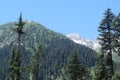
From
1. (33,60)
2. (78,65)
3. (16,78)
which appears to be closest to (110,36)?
(16,78)

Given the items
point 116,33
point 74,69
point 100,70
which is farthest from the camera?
point 74,69

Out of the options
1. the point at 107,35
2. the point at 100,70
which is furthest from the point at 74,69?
the point at 107,35

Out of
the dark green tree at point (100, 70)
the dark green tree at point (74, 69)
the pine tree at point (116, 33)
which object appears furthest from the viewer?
the dark green tree at point (74, 69)

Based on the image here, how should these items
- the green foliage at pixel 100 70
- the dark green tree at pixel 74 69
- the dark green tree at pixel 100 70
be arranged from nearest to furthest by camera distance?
the dark green tree at pixel 100 70 → the green foliage at pixel 100 70 → the dark green tree at pixel 74 69

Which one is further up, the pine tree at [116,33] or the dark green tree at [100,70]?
the pine tree at [116,33]

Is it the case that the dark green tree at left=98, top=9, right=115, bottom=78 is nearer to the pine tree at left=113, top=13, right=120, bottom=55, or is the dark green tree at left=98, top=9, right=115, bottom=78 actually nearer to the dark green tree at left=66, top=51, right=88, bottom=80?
the pine tree at left=113, top=13, right=120, bottom=55

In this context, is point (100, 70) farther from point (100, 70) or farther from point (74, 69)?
point (74, 69)

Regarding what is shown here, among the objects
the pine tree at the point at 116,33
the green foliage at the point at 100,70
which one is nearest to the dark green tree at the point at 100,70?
the green foliage at the point at 100,70

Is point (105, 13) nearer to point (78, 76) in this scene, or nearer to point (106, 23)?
point (106, 23)

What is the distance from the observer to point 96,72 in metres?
66.3

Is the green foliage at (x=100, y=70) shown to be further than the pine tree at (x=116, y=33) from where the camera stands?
Yes

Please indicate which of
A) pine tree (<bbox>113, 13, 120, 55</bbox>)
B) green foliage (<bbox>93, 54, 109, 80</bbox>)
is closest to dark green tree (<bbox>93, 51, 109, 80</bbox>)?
green foliage (<bbox>93, 54, 109, 80</bbox>)

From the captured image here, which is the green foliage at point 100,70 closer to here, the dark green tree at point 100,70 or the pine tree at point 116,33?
the dark green tree at point 100,70

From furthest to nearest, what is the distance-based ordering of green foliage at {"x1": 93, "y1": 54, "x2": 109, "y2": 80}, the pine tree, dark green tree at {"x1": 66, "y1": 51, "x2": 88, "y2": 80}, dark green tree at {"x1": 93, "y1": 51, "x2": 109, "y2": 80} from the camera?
dark green tree at {"x1": 66, "y1": 51, "x2": 88, "y2": 80} < green foliage at {"x1": 93, "y1": 54, "x2": 109, "y2": 80} < dark green tree at {"x1": 93, "y1": 51, "x2": 109, "y2": 80} < the pine tree
